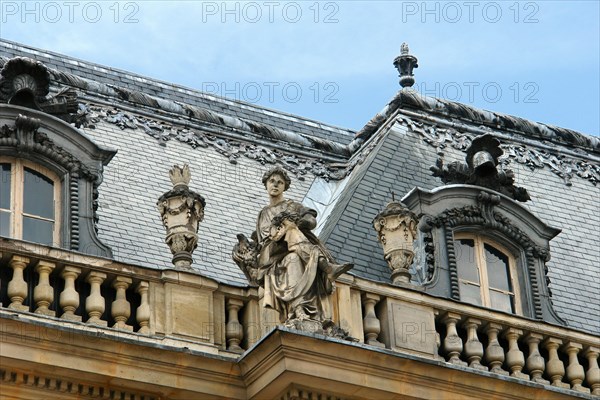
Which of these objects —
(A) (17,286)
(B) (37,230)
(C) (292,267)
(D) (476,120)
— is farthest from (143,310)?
(D) (476,120)

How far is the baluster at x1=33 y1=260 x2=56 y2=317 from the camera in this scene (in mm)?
20781

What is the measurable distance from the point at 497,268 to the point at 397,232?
2.07 meters

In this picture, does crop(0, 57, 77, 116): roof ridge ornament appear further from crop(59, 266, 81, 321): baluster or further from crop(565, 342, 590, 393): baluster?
crop(565, 342, 590, 393): baluster

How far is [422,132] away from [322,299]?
7.15 m

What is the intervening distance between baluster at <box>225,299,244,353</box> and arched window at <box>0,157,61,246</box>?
2.31 m

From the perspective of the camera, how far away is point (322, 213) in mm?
26719

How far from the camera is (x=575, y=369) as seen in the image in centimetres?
2320

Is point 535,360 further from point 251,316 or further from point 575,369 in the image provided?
point 251,316

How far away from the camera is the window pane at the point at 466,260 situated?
24.7 meters

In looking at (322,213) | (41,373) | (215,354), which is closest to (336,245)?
(322,213)

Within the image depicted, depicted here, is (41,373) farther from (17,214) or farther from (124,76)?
(124,76)

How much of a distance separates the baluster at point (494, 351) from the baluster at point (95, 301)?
15.2 feet

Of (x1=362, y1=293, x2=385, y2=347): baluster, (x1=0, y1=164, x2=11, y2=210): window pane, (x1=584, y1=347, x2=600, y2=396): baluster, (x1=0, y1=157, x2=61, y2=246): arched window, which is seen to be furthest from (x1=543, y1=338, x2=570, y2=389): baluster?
(x1=0, y1=164, x2=11, y2=210): window pane

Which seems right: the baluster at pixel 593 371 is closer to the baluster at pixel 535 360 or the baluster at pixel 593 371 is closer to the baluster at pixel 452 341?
the baluster at pixel 535 360
